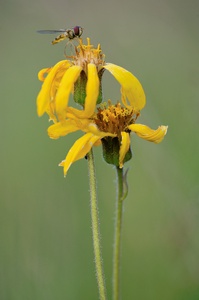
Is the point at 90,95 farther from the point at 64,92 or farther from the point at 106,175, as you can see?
the point at 106,175

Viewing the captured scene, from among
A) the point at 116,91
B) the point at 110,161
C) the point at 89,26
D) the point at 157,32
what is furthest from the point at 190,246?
the point at 89,26

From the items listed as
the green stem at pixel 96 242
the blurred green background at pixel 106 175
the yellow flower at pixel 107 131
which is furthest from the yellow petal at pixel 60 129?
the blurred green background at pixel 106 175

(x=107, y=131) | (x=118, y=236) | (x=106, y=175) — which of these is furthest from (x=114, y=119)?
(x=106, y=175)

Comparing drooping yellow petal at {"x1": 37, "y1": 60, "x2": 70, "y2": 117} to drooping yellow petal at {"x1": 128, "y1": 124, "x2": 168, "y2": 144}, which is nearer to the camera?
drooping yellow petal at {"x1": 37, "y1": 60, "x2": 70, "y2": 117}

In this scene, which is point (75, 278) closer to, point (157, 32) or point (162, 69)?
point (162, 69)

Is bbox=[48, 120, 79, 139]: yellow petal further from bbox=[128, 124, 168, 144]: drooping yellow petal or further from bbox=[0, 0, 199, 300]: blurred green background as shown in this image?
bbox=[0, 0, 199, 300]: blurred green background

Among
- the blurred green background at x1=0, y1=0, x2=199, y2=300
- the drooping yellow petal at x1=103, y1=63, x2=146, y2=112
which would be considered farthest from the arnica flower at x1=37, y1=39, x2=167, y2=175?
the blurred green background at x1=0, y1=0, x2=199, y2=300
